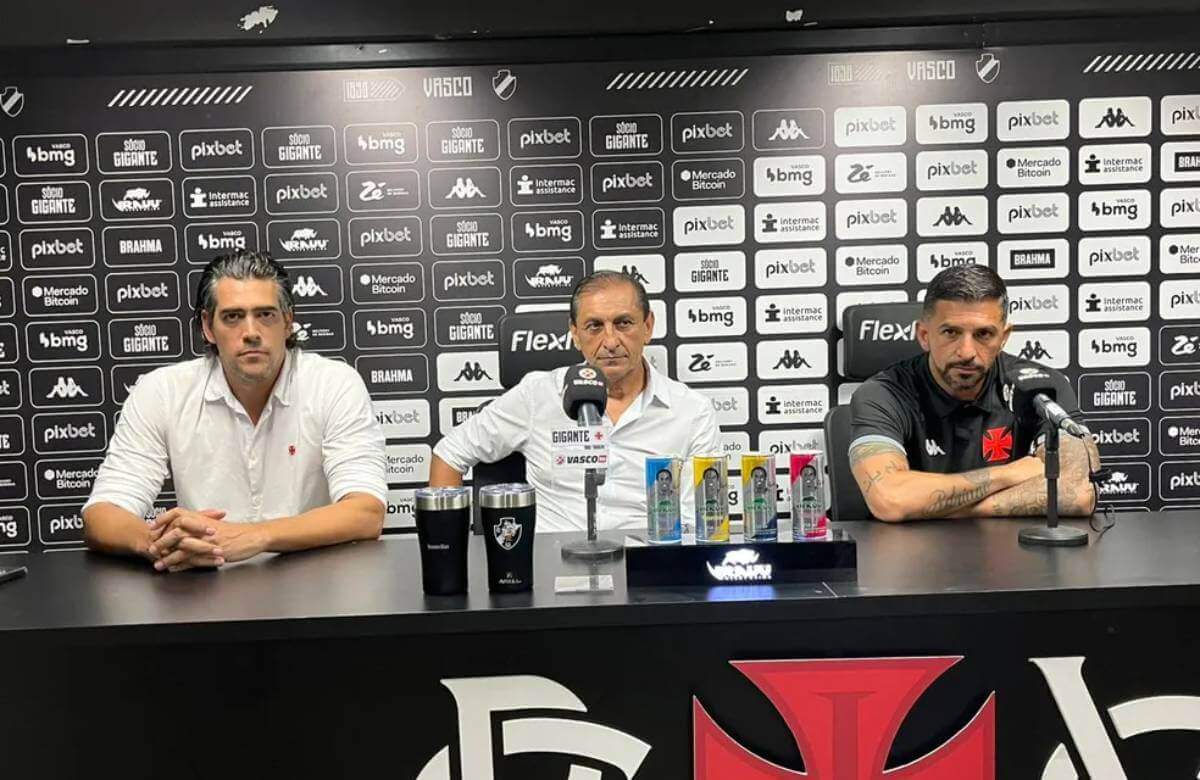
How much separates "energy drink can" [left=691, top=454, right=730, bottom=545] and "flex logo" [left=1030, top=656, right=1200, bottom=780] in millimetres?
525

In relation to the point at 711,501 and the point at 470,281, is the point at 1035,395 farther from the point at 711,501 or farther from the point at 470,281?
the point at 470,281

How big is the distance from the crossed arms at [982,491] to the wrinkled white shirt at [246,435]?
114cm

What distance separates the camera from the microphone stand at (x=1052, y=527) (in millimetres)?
1807

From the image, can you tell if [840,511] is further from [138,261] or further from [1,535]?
[1,535]

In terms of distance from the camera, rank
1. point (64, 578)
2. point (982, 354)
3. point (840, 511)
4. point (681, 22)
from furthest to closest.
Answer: point (681, 22) < point (840, 511) < point (982, 354) < point (64, 578)

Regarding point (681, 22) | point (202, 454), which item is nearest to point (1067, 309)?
point (681, 22)

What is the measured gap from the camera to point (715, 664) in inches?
62.4

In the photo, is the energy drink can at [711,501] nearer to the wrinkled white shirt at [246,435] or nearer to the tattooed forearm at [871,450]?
the tattooed forearm at [871,450]

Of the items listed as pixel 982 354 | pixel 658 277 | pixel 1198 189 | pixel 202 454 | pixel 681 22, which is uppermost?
pixel 681 22

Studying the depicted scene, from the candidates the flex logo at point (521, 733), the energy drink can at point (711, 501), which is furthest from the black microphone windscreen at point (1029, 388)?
the flex logo at point (521, 733)

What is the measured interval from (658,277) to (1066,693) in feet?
7.00

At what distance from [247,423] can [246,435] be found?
3 cm

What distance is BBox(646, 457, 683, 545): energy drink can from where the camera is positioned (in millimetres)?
1720

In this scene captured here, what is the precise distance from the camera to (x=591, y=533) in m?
1.86
